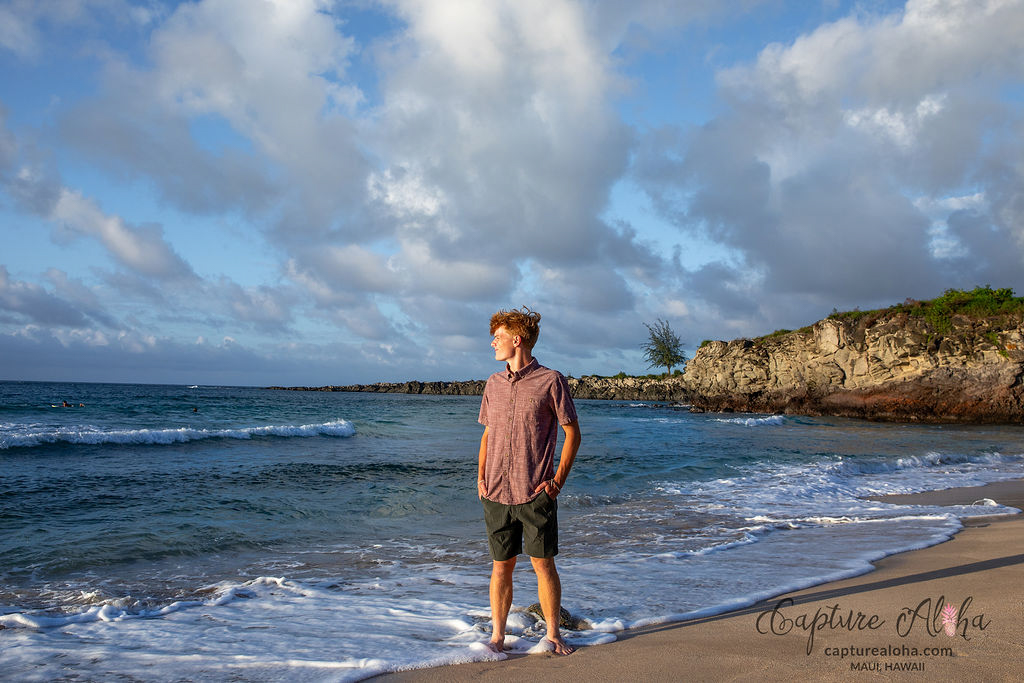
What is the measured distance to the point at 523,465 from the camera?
3488 millimetres

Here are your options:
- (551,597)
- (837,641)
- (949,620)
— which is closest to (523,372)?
(551,597)

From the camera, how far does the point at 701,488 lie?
37.3 ft

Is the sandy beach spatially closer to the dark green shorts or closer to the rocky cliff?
the dark green shorts

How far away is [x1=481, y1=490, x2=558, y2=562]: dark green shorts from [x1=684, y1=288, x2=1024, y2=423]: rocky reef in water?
113 ft

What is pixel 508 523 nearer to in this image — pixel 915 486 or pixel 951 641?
pixel 951 641

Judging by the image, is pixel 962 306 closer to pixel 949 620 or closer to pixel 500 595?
pixel 949 620

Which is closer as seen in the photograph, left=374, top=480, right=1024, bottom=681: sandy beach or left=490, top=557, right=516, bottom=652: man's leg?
left=374, top=480, right=1024, bottom=681: sandy beach

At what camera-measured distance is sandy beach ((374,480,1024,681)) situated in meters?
3.08

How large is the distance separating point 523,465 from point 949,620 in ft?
9.79

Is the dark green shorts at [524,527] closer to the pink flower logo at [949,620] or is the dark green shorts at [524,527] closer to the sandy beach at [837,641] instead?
the sandy beach at [837,641]

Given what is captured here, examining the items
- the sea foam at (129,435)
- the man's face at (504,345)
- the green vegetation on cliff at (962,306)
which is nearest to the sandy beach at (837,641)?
the man's face at (504,345)

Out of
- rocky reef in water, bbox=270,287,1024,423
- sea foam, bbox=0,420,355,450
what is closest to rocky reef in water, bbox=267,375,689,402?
rocky reef in water, bbox=270,287,1024,423

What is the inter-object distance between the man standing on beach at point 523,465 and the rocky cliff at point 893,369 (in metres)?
34.4

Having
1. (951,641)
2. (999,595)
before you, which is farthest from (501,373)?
(999,595)
